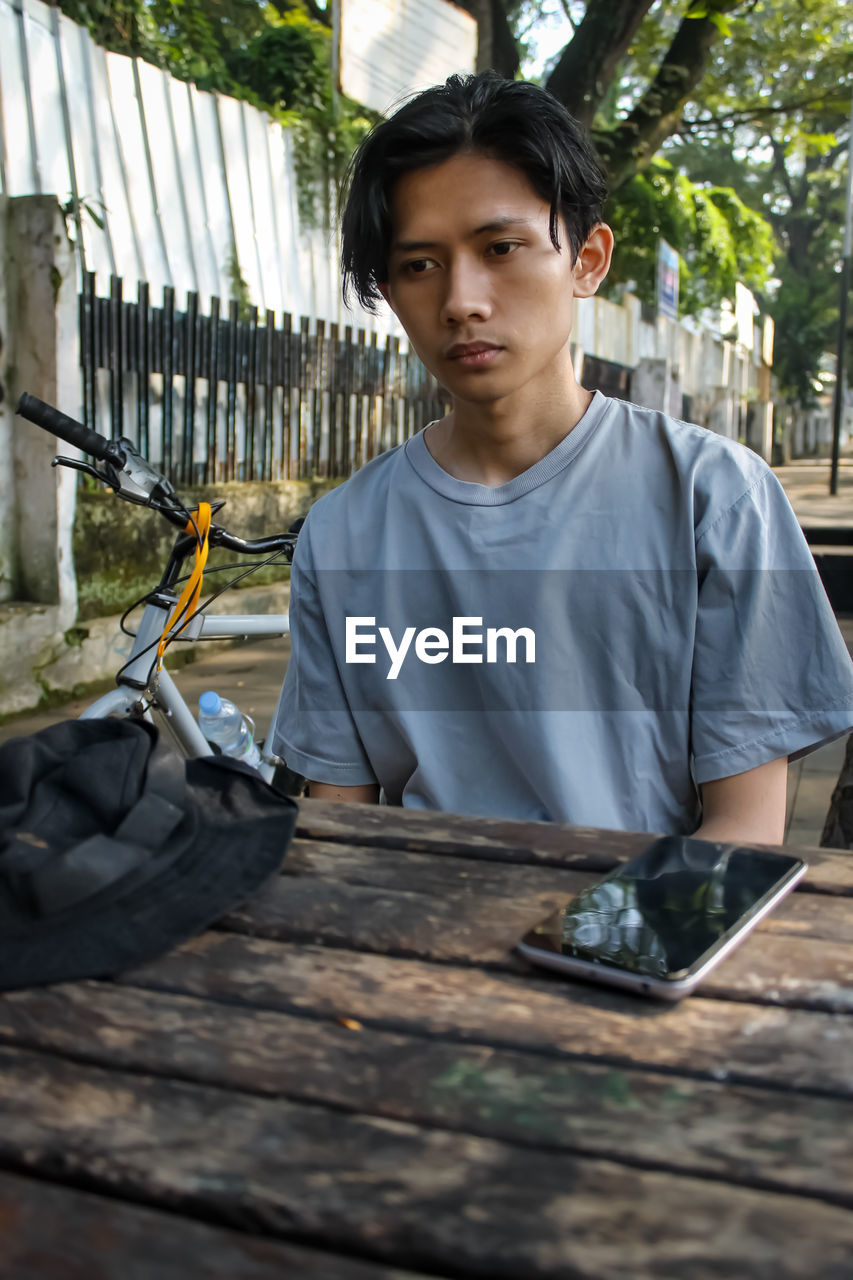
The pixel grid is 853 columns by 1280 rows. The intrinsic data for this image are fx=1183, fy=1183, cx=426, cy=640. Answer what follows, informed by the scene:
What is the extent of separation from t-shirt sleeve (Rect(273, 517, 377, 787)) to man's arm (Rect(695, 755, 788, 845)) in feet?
1.85

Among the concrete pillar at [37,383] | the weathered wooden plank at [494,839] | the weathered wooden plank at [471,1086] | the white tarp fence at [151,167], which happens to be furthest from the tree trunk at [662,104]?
the weathered wooden plank at [471,1086]

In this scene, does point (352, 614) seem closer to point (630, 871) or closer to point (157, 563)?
point (630, 871)

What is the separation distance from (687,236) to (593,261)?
19.6 metres

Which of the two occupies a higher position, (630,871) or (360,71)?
(360,71)

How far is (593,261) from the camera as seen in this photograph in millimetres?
1965

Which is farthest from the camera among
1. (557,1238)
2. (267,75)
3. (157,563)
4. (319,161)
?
(267,75)

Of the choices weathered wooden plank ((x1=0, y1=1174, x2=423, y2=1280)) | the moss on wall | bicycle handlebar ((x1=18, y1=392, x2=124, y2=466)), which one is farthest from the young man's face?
the moss on wall

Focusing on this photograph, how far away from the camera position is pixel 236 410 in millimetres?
6258

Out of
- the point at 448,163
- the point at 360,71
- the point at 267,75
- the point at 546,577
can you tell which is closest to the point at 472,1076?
the point at 546,577

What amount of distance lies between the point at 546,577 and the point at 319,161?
22.3 feet

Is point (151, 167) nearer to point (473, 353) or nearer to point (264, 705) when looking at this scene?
point (264, 705)

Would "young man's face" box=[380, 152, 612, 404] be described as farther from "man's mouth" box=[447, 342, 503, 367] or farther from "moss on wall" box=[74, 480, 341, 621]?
"moss on wall" box=[74, 480, 341, 621]

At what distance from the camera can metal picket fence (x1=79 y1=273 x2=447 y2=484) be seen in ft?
17.6

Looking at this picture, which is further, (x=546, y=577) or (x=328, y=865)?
(x=546, y=577)
